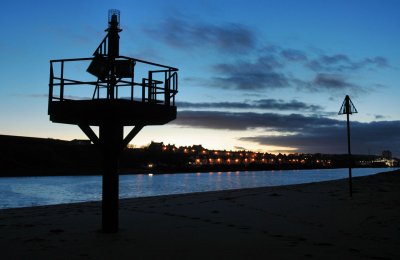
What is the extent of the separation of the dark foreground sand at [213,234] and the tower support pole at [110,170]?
500mm

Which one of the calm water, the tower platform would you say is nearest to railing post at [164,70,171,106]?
the tower platform

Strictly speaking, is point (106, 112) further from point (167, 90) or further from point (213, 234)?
point (213, 234)

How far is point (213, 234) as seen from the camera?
12398 mm

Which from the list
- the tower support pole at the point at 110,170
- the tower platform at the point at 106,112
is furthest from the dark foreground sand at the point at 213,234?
the tower platform at the point at 106,112

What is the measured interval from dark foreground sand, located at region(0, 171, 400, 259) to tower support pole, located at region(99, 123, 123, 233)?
1.64ft

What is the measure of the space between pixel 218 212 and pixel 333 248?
835 cm

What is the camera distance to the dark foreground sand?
9.66 m

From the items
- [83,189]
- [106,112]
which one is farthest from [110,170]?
[83,189]

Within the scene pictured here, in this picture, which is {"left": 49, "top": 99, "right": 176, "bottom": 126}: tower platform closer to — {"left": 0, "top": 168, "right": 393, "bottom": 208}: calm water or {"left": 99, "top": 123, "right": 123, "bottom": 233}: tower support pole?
{"left": 99, "top": 123, "right": 123, "bottom": 233}: tower support pole

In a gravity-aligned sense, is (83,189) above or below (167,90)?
below

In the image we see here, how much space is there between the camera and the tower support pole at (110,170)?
39.3ft

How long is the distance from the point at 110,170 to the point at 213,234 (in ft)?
12.3

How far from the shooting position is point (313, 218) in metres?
15.9

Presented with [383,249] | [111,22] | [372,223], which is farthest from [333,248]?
[111,22]
